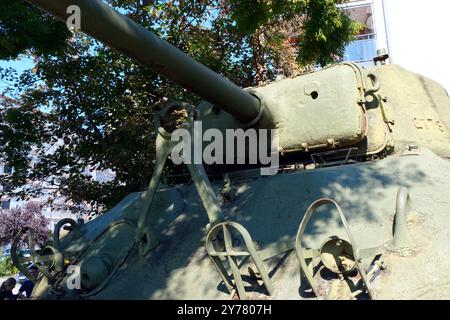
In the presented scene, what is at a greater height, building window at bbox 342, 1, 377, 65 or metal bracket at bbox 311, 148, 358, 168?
building window at bbox 342, 1, 377, 65

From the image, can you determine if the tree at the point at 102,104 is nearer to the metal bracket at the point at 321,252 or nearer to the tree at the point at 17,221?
the metal bracket at the point at 321,252

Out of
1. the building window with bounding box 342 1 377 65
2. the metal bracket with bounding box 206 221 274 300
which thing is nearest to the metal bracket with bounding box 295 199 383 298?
the metal bracket with bounding box 206 221 274 300

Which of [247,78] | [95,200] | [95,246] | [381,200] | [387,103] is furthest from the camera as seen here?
[247,78]

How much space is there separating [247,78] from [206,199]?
11043mm

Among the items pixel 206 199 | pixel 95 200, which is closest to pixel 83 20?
pixel 206 199

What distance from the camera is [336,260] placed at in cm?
379

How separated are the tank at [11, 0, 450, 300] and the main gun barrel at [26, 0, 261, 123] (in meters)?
0.01

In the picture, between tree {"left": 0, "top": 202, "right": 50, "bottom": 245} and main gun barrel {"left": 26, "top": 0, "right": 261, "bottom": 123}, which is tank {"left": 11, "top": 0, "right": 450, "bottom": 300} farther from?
tree {"left": 0, "top": 202, "right": 50, "bottom": 245}

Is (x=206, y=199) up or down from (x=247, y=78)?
down

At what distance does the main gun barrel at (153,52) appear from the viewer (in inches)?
139

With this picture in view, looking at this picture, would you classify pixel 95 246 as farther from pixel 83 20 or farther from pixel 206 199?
pixel 83 20

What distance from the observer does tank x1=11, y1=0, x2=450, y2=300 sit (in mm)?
3730

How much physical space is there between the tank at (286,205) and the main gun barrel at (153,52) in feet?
0.04

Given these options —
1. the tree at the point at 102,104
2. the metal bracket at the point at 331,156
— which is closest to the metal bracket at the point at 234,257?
the metal bracket at the point at 331,156
